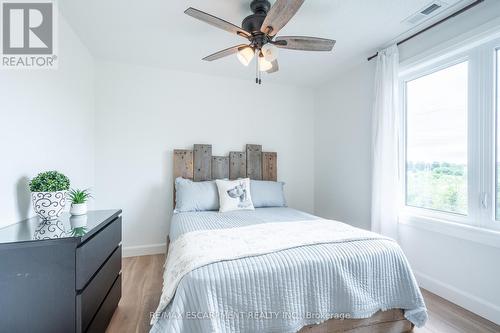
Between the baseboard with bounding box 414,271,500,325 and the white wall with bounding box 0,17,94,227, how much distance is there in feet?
10.9

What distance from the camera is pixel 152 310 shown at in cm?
186

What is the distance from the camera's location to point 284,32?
2213mm

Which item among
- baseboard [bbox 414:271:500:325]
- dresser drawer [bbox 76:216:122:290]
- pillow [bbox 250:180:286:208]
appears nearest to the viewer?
dresser drawer [bbox 76:216:122:290]

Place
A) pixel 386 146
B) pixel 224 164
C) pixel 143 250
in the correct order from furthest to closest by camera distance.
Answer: pixel 224 164
pixel 143 250
pixel 386 146

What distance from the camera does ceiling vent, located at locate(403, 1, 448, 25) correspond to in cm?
182

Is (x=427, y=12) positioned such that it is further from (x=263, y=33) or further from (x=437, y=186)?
(x=437, y=186)

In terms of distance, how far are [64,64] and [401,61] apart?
3216mm

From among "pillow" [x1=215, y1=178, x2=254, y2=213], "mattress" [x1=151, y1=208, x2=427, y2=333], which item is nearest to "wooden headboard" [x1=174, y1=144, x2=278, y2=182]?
"pillow" [x1=215, y1=178, x2=254, y2=213]

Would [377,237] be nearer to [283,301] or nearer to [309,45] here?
[283,301]

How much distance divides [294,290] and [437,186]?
1863 mm

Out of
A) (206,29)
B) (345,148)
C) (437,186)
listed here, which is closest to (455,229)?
(437,186)

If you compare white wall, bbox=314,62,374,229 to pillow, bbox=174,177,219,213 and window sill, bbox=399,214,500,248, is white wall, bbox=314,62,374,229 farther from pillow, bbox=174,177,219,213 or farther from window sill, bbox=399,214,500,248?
pillow, bbox=174,177,219,213

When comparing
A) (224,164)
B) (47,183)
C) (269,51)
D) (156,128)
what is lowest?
(47,183)

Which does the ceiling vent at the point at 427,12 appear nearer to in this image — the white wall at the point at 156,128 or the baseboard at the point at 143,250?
the white wall at the point at 156,128
